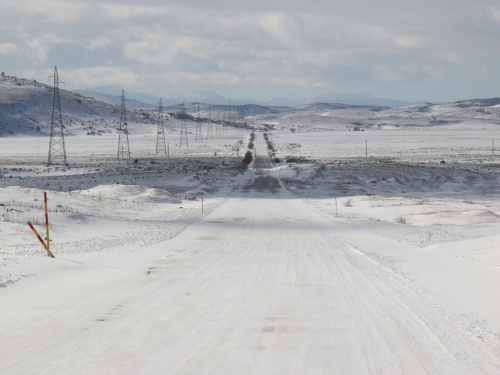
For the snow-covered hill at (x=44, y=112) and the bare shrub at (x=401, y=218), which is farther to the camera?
the snow-covered hill at (x=44, y=112)

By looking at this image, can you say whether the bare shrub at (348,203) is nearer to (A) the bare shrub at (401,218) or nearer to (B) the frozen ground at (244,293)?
(A) the bare shrub at (401,218)

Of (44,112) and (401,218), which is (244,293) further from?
(44,112)

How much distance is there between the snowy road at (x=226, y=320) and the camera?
7.00 meters

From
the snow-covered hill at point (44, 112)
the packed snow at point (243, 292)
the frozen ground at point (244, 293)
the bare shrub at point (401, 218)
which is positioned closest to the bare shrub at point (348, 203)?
the bare shrub at point (401, 218)

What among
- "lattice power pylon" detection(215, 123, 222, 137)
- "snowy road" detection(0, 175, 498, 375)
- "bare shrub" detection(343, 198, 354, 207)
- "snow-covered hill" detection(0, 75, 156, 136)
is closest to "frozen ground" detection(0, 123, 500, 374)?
"snowy road" detection(0, 175, 498, 375)

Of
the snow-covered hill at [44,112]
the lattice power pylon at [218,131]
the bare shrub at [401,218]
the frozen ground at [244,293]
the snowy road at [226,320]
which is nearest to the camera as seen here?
the snowy road at [226,320]

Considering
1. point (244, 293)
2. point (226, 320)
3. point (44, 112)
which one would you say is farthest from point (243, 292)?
point (44, 112)

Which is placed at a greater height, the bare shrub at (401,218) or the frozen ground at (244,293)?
the frozen ground at (244,293)

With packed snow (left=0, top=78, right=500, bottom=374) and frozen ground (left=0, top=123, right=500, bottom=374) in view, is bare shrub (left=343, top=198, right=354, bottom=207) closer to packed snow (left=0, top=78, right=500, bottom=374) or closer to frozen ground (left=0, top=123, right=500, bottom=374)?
packed snow (left=0, top=78, right=500, bottom=374)

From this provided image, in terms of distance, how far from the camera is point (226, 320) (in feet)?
29.3

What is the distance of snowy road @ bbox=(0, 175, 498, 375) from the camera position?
7.00 meters

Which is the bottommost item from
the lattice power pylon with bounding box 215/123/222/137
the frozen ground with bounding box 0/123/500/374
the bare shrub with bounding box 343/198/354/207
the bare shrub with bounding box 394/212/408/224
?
the bare shrub with bounding box 343/198/354/207

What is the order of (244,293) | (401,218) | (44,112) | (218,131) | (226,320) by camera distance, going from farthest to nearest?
(218,131)
(44,112)
(401,218)
(244,293)
(226,320)

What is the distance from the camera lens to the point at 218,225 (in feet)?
79.0
